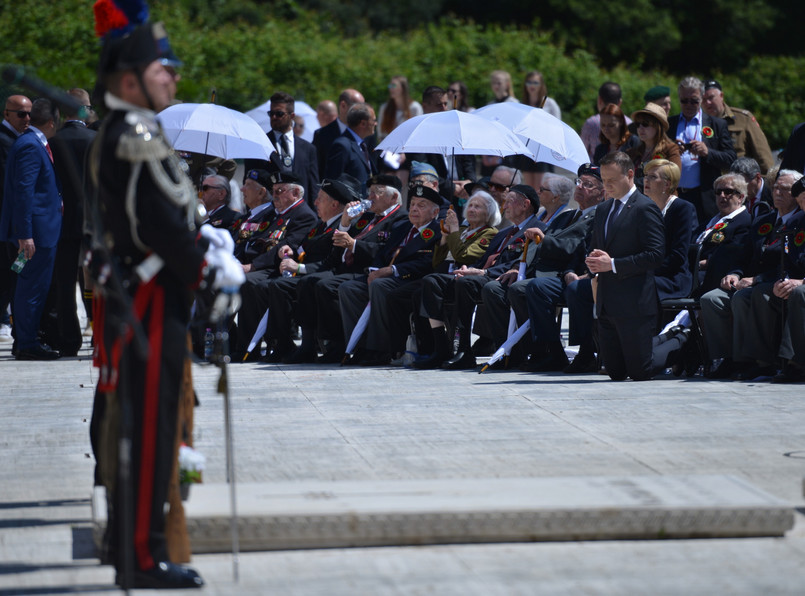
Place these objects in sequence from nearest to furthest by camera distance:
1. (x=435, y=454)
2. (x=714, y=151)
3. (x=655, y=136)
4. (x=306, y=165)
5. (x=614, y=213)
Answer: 1. (x=435, y=454)
2. (x=614, y=213)
3. (x=655, y=136)
4. (x=714, y=151)
5. (x=306, y=165)

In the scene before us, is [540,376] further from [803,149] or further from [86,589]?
[86,589]

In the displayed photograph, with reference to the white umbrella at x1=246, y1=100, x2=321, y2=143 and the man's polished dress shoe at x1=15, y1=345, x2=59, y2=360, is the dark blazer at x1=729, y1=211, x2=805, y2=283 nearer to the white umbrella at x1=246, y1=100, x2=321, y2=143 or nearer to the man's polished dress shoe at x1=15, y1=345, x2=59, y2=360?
the man's polished dress shoe at x1=15, y1=345, x2=59, y2=360

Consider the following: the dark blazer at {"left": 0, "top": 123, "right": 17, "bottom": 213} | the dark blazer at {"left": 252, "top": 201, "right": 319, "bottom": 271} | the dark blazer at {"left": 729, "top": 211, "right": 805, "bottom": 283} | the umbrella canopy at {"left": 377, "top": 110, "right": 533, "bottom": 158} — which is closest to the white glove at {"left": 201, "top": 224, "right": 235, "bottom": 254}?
the dark blazer at {"left": 729, "top": 211, "right": 805, "bottom": 283}

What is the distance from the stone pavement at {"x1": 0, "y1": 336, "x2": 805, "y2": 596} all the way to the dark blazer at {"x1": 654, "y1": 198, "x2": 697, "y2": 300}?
835 millimetres

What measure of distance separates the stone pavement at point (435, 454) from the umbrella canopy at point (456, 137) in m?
2.35

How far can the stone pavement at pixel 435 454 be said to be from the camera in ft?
16.7

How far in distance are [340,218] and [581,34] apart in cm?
2721

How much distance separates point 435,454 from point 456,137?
582 centimetres

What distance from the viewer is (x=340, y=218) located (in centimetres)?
1258

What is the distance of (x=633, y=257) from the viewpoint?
32.7 ft

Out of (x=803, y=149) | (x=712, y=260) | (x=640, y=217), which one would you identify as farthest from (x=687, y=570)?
(x=803, y=149)

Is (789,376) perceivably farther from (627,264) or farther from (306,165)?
(306,165)

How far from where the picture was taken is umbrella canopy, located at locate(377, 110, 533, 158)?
12.6 m

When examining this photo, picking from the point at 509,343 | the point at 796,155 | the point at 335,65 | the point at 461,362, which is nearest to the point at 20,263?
the point at 461,362
